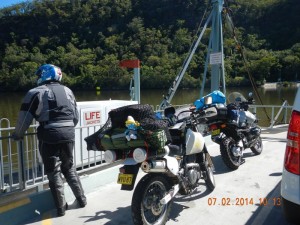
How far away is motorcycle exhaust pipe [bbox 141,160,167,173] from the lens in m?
2.96

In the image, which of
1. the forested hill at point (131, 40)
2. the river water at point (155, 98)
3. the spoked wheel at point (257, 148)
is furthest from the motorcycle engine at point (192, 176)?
the forested hill at point (131, 40)

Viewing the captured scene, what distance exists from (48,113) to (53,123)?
0.38 ft

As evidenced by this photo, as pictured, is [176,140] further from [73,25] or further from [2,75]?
[73,25]

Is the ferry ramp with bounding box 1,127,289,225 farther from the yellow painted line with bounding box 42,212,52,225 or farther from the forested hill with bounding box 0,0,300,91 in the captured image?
the forested hill with bounding box 0,0,300,91

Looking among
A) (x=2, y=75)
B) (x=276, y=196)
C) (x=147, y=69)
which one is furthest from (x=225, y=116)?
(x=2, y=75)

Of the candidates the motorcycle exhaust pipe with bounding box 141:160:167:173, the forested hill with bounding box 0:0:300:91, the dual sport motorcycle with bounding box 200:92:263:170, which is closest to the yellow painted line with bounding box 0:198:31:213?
the motorcycle exhaust pipe with bounding box 141:160:167:173

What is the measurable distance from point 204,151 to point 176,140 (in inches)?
17.5

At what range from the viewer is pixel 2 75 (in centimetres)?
7206

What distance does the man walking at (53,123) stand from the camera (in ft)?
10.6

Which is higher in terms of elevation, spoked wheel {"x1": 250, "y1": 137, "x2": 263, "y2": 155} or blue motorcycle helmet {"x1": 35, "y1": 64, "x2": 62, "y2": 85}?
blue motorcycle helmet {"x1": 35, "y1": 64, "x2": 62, "y2": 85}

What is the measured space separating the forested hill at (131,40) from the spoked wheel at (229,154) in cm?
5369

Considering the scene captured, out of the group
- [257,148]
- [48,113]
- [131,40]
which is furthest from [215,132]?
[131,40]

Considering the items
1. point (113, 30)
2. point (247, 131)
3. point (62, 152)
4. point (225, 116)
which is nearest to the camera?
point (62, 152)

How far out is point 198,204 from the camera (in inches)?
146
